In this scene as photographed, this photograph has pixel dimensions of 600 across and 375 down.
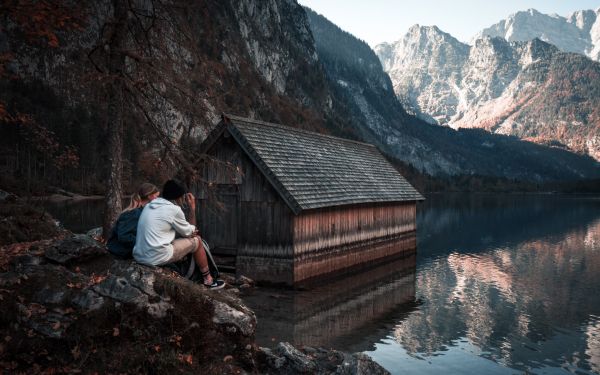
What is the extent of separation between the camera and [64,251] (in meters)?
9.60

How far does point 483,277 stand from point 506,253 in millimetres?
11081

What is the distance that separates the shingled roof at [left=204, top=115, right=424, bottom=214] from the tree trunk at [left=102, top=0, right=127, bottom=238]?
6171 mm

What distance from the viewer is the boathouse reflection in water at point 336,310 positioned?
15508 mm

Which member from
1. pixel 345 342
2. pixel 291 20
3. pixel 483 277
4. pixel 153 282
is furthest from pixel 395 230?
pixel 291 20

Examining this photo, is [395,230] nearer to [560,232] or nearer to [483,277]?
[483,277]

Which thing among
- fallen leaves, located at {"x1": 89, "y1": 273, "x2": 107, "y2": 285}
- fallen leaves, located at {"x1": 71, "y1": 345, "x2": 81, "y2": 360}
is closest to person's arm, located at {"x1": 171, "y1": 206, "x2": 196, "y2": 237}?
fallen leaves, located at {"x1": 89, "y1": 273, "x2": 107, "y2": 285}

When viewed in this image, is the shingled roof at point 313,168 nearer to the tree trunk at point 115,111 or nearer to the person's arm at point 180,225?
the tree trunk at point 115,111

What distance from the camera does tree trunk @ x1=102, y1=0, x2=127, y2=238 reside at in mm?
14117

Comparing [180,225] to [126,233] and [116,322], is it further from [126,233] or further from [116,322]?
[116,322]

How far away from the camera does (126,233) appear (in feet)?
31.3

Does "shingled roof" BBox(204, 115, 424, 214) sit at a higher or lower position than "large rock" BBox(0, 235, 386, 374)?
higher

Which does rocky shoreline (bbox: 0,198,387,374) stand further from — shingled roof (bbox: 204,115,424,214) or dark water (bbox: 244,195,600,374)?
shingled roof (bbox: 204,115,424,214)

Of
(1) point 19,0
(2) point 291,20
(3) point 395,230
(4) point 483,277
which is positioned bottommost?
(4) point 483,277

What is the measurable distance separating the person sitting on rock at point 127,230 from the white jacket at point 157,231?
1.26 feet
